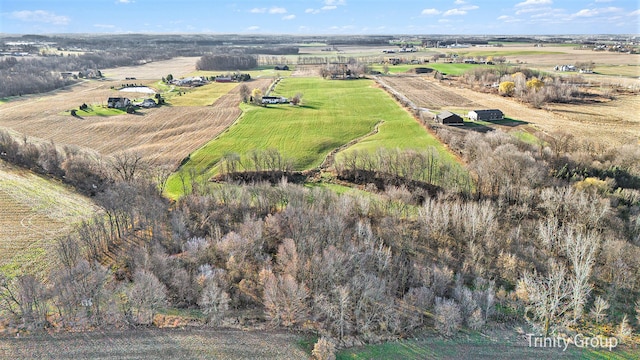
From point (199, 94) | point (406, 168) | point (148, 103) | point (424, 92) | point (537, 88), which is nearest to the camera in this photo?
point (406, 168)

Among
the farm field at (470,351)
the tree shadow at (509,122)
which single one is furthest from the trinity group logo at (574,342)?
the tree shadow at (509,122)

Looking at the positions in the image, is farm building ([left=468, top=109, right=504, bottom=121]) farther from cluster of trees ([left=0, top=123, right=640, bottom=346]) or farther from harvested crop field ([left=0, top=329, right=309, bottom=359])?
harvested crop field ([left=0, top=329, right=309, bottom=359])

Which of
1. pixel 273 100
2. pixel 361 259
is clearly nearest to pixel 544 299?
pixel 361 259

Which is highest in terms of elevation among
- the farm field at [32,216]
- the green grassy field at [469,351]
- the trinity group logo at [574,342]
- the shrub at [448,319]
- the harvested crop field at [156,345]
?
the farm field at [32,216]

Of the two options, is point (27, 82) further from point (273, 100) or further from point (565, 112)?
point (565, 112)

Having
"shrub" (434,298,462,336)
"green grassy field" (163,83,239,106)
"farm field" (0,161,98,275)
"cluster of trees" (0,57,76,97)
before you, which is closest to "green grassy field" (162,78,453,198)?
"farm field" (0,161,98,275)

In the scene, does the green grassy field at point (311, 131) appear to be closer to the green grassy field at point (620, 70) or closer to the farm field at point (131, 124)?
the farm field at point (131, 124)
